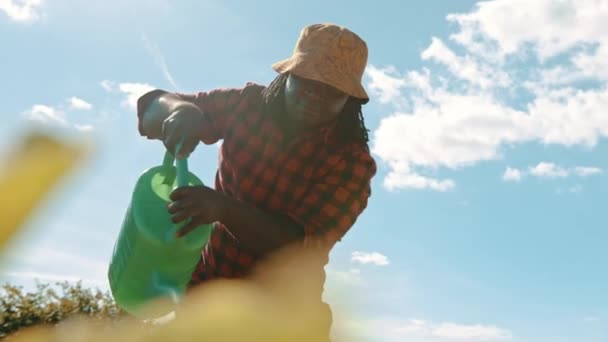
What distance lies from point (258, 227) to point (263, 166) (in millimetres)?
663

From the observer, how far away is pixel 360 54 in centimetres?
236

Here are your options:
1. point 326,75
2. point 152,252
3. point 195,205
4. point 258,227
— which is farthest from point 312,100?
point 195,205

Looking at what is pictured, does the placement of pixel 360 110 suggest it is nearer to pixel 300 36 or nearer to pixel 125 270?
pixel 300 36

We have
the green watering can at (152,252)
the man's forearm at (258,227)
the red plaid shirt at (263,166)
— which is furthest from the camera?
the red plaid shirt at (263,166)

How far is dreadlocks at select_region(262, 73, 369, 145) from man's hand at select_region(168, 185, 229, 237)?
94 cm

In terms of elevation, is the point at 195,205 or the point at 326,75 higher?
the point at 326,75

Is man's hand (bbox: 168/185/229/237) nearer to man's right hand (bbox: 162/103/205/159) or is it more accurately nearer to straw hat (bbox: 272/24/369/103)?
man's right hand (bbox: 162/103/205/159)

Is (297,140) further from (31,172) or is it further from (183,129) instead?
(31,172)

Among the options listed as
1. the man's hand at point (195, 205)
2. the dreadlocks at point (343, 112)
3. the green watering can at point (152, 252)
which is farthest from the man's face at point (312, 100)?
the man's hand at point (195, 205)

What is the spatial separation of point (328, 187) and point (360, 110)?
387 millimetres

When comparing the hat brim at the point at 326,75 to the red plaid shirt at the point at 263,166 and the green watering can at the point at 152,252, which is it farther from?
the green watering can at the point at 152,252

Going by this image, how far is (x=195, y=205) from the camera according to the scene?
140 centimetres

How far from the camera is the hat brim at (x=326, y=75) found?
206 centimetres

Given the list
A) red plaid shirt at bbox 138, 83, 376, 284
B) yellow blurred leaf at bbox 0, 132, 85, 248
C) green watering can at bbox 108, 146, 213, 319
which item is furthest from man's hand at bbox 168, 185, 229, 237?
yellow blurred leaf at bbox 0, 132, 85, 248
